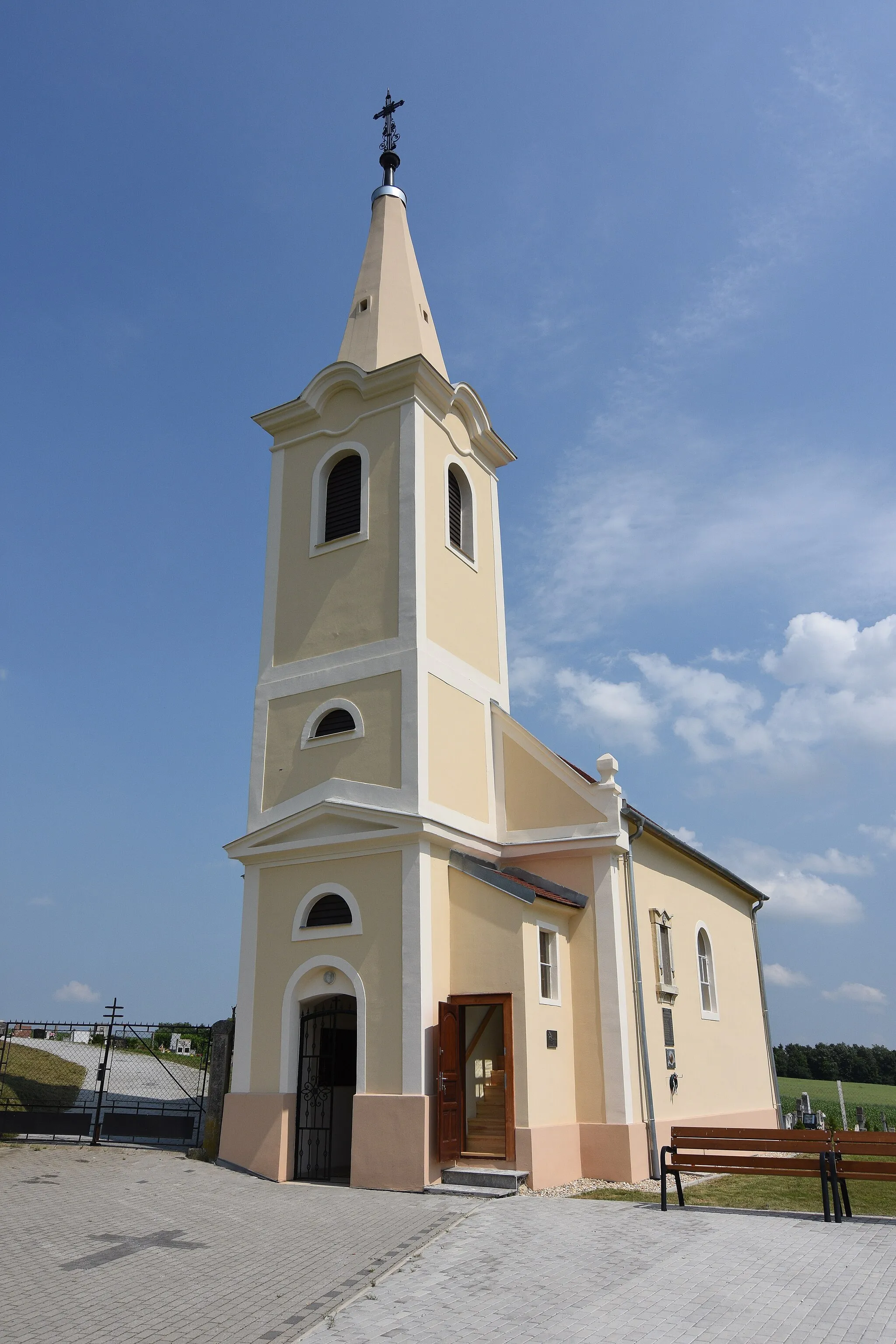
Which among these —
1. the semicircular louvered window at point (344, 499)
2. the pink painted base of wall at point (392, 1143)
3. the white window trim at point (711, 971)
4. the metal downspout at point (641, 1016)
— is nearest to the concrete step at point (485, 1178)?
the pink painted base of wall at point (392, 1143)

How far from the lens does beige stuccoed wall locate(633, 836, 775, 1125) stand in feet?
58.0

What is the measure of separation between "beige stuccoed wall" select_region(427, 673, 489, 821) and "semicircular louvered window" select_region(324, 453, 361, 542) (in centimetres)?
375

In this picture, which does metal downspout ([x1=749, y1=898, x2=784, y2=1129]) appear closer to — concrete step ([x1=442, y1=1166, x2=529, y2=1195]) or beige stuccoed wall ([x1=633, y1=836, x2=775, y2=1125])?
beige stuccoed wall ([x1=633, y1=836, x2=775, y2=1125])

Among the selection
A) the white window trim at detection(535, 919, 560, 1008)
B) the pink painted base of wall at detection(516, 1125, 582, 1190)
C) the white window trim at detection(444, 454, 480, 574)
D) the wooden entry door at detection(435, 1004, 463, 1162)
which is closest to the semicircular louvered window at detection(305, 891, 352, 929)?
the wooden entry door at detection(435, 1004, 463, 1162)

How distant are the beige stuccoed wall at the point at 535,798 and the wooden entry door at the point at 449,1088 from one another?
4.01 m

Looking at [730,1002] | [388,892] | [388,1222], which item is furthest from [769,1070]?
[388,1222]

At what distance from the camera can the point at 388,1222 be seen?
11.4 m

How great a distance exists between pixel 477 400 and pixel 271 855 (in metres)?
10.2

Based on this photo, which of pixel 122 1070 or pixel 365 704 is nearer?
pixel 365 704

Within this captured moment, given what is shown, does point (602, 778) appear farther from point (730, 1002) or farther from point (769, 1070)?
point (769, 1070)

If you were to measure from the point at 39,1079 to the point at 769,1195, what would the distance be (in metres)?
17.4

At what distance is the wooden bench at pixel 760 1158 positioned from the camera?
36.3 feet

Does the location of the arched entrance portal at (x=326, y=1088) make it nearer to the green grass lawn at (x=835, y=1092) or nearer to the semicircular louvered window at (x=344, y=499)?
the semicircular louvered window at (x=344, y=499)

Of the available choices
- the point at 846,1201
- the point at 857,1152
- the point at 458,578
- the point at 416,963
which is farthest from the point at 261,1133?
the point at 458,578
